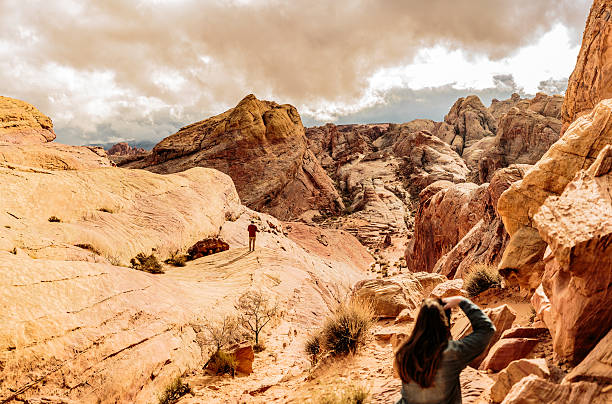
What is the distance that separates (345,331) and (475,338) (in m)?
5.53

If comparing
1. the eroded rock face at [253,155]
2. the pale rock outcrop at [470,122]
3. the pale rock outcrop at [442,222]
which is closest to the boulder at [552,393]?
the pale rock outcrop at [442,222]

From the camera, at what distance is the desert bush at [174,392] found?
6.99m

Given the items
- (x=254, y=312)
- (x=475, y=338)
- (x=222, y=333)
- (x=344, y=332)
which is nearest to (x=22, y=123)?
(x=254, y=312)

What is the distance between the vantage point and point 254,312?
10.9 meters

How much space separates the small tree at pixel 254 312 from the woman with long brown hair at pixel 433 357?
26.4 feet

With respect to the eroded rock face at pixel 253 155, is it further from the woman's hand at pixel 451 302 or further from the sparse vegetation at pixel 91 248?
the woman's hand at pixel 451 302

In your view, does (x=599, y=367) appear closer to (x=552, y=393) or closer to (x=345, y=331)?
(x=552, y=393)

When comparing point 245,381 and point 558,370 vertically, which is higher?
point 558,370

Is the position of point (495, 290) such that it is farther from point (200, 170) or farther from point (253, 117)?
point (253, 117)

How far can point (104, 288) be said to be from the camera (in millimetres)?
8188

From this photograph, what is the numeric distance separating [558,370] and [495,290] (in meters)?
6.46

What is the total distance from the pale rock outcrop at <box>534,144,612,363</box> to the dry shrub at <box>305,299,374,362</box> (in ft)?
14.2

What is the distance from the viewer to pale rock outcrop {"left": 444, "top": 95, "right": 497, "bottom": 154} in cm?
8856

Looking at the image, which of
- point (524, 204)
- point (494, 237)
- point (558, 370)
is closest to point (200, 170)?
point (494, 237)
